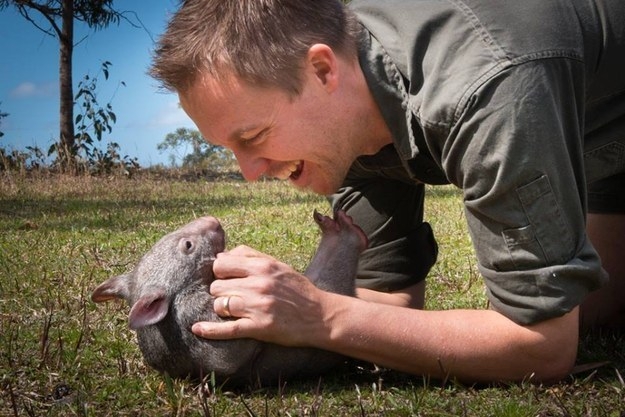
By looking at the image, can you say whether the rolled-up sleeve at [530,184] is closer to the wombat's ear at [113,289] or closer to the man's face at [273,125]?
the man's face at [273,125]

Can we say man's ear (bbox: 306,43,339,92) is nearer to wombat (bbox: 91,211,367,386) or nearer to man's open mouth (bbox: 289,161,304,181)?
man's open mouth (bbox: 289,161,304,181)

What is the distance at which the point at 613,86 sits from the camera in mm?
Result: 2742

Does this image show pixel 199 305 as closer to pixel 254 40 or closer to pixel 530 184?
pixel 254 40

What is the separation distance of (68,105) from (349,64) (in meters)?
14.2

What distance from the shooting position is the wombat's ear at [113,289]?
10.4 feet

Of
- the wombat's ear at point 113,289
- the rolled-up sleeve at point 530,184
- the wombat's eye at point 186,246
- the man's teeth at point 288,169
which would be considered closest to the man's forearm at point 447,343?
the rolled-up sleeve at point 530,184

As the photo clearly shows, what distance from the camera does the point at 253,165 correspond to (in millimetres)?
2857

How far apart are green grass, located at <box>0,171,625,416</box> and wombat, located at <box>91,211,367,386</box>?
2.7 inches

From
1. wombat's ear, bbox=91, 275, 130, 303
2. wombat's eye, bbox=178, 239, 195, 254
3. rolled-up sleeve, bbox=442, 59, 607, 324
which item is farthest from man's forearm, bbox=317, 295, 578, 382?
wombat's ear, bbox=91, 275, 130, 303

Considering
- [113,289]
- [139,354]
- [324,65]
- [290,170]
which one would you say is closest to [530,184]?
[324,65]

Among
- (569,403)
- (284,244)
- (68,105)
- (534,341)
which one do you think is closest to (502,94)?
(534,341)

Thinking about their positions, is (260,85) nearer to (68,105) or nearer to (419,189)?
(419,189)

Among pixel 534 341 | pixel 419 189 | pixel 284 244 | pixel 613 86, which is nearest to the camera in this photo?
pixel 534 341

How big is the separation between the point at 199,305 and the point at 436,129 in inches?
42.2
